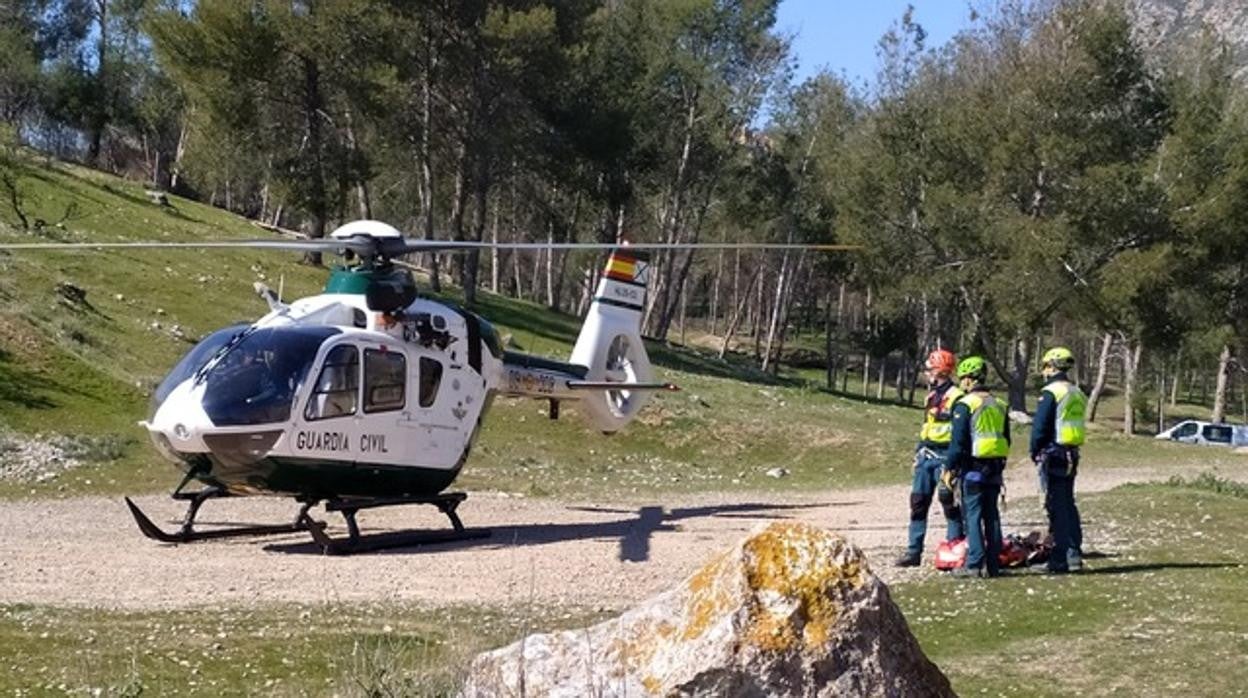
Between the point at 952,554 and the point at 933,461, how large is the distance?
1.00 metres

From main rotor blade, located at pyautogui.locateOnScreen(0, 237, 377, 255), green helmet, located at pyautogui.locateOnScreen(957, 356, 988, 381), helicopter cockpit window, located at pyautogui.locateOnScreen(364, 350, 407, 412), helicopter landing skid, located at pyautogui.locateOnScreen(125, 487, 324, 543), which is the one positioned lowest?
helicopter landing skid, located at pyautogui.locateOnScreen(125, 487, 324, 543)

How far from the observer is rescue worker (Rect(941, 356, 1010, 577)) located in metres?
13.8

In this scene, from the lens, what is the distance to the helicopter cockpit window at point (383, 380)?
16.5m

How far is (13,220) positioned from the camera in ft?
127

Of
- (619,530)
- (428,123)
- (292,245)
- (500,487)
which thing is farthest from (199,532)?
(428,123)

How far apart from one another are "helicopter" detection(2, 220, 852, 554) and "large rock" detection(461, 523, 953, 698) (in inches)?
360

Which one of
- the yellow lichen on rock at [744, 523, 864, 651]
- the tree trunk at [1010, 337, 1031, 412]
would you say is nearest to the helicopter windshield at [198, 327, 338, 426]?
the yellow lichen on rock at [744, 523, 864, 651]

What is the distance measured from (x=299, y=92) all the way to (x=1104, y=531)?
116ft

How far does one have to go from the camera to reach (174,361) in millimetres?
28812

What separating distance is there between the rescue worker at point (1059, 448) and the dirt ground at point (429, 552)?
1.42 metres

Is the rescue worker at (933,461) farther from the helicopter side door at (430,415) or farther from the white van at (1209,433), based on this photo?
the white van at (1209,433)

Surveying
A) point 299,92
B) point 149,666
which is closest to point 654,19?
point 299,92

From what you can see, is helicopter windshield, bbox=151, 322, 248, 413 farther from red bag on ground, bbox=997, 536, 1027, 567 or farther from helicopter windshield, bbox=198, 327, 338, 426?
red bag on ground, bbox=997, 536, 1027, 567

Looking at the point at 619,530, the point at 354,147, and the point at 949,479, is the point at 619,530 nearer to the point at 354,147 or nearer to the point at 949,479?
the point at 949,479
